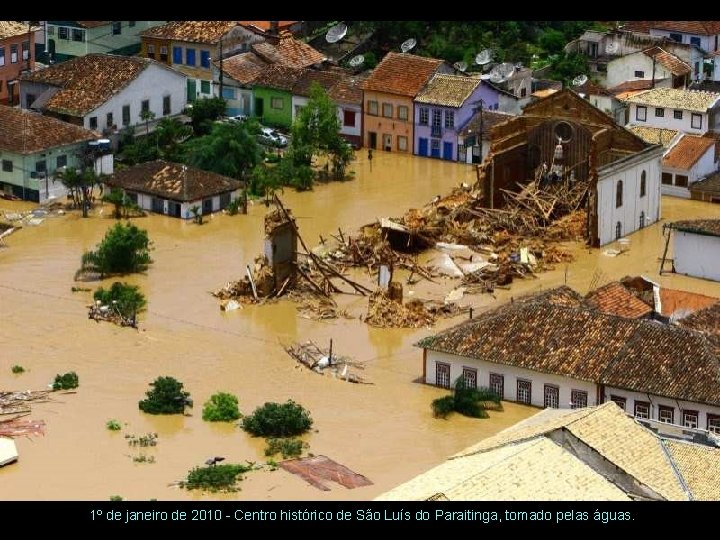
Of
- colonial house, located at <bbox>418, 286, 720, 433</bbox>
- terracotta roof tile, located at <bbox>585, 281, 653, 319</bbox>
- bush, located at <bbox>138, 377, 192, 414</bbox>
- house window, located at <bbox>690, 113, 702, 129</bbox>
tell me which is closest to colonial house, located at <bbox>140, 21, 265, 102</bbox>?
house window, located at <bbox>690, 113, 702, 129</bbox>

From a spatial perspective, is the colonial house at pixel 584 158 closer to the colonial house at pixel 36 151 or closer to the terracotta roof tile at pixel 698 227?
the terracotta roof tile at pixel 698 227

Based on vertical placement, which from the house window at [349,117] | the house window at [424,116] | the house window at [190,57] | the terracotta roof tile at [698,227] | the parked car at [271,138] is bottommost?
the parked car at [271,138]

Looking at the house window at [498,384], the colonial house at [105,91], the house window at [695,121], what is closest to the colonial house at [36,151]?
the colonial house at [105,91]

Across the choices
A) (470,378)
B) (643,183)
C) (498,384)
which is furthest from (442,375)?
(643,183)

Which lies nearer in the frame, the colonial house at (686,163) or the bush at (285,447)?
the bush at (285,447)

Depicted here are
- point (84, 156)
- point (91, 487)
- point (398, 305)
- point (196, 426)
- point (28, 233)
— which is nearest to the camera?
point (91, 487)

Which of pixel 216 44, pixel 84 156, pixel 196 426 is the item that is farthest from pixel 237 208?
pixel 196 426

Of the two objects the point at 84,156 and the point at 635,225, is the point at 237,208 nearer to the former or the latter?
the point at 84,156
